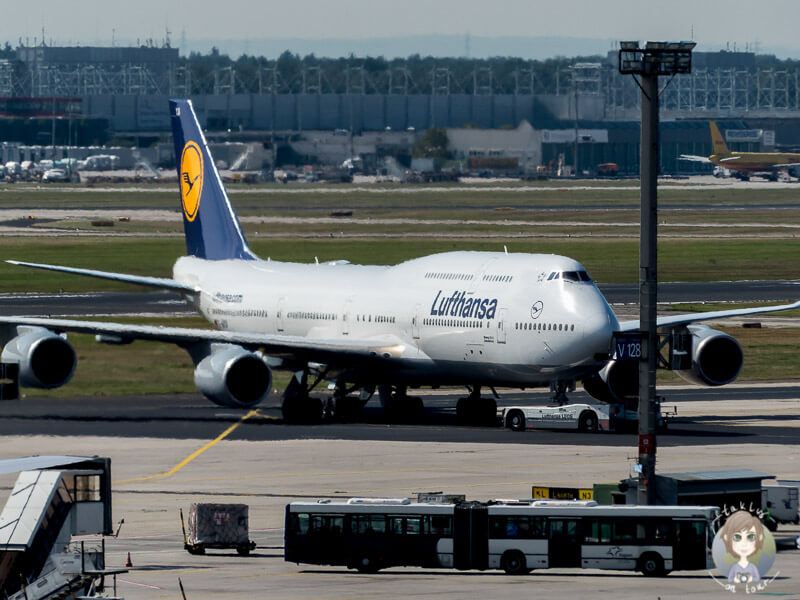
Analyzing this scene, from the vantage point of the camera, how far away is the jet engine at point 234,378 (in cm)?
6794

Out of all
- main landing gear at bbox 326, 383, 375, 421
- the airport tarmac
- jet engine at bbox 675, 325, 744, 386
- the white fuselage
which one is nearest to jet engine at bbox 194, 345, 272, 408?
the airport tarmac

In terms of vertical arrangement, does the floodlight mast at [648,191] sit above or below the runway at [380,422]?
above

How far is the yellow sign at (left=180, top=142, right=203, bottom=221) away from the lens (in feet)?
287

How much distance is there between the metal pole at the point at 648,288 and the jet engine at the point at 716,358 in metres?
22.5

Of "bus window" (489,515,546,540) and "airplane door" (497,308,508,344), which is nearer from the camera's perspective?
"bus window" (489,515,546,540)

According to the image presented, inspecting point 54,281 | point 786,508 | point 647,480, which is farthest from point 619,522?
point 54,281

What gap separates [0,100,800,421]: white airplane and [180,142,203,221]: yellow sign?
8.45m

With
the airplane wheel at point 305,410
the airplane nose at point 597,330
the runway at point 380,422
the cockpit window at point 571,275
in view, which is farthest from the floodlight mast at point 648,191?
the airplane wheel at point 305,410

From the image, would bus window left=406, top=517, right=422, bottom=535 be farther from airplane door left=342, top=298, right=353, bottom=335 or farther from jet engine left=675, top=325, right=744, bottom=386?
airplane door left=342, top=298, right=353, bottom=335

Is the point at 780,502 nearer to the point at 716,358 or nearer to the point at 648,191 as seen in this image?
the point at 648,191

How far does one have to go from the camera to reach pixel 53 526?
39000 millimetres

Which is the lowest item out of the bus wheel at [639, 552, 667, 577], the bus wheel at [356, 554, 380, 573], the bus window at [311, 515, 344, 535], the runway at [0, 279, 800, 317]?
the runway at [0, 279, 800, 317]

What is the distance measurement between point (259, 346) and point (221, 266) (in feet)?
48.2

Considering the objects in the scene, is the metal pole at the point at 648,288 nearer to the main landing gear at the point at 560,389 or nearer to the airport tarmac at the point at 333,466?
the airport tarmac at the point at 333,466
